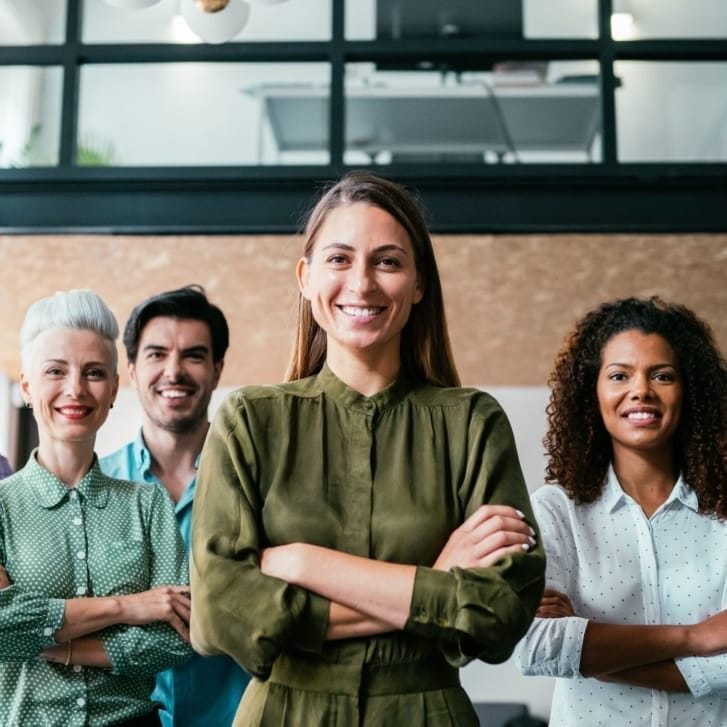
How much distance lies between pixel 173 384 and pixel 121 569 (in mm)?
587

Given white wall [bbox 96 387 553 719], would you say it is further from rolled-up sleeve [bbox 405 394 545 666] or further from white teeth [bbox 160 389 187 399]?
rolled-up sleeve [bbox 405 394 545 666]

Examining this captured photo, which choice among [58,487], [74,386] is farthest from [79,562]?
[74,386]

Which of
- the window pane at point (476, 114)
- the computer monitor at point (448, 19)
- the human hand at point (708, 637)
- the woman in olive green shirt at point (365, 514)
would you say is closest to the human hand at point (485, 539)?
the woman in olive green shirt at point (365, 514)

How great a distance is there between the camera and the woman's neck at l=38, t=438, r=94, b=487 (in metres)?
2.27

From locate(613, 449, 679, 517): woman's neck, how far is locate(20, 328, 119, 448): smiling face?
3.16ft


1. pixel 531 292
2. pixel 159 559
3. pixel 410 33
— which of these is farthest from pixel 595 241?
pixel 159 559

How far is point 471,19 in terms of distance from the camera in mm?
4465

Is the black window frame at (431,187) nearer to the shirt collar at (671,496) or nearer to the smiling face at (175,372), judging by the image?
the smiling face at (175,372)

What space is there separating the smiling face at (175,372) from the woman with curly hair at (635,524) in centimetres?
75

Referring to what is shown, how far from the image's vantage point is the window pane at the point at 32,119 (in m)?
4.47

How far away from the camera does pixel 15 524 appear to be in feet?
7.21

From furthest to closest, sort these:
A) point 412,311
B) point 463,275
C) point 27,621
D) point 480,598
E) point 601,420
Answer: point 463,275, point 601,420, point 27,621, point 412,311, point 480,598

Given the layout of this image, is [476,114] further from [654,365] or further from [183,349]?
[654,365]

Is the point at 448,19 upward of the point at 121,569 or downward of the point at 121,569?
upward
